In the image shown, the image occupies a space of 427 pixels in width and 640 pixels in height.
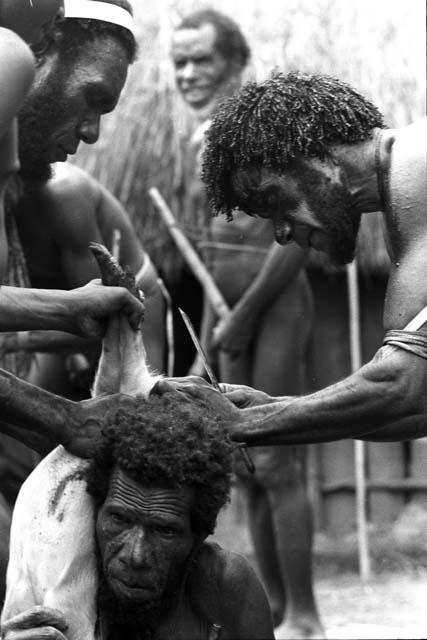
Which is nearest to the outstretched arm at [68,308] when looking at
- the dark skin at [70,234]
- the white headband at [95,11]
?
the dark skin at [70,234]

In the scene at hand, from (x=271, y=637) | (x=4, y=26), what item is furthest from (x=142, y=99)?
(x=271, y=637)

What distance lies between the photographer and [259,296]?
6.07 m

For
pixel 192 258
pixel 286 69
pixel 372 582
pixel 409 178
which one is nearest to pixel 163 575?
pixel 409 178

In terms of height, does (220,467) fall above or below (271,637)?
above

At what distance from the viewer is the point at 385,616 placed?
675 centimetres

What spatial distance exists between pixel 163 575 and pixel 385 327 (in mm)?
962

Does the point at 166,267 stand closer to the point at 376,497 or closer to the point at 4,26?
the point at 376,497

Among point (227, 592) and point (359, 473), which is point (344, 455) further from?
point (227, 592)

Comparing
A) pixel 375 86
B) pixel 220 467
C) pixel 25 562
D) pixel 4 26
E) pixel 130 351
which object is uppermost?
pixel 375 86

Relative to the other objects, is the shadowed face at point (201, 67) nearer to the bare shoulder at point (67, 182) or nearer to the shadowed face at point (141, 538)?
the bare shoulder at point (67, 182)

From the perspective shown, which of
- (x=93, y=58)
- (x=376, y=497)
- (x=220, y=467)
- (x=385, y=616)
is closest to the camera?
(x=220, y=467)

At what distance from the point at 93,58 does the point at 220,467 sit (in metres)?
1.74

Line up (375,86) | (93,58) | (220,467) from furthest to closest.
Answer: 1. (375,86)
2. (93,58)
3. (220,467)

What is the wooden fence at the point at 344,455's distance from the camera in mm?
9031
